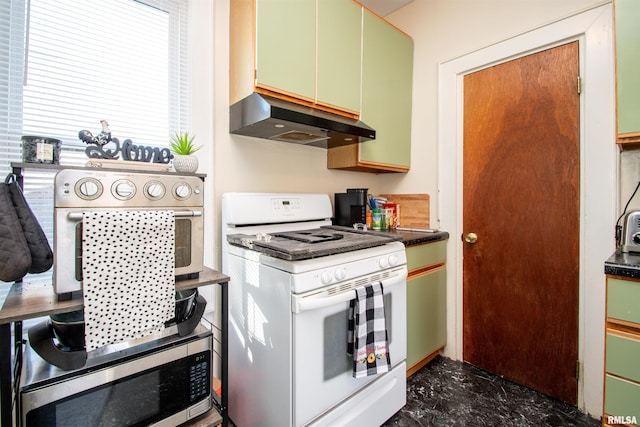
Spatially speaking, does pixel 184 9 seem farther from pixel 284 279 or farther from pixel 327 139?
pixel 284 279

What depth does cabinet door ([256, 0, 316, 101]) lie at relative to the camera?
4.65 feet

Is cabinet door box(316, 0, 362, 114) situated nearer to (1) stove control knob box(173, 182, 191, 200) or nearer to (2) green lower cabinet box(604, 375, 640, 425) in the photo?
(1) stove control knob box(173, 182, 191, 200)

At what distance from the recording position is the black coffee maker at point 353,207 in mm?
2059

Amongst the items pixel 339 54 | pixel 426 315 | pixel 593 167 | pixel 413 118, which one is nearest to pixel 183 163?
pixel 339 54

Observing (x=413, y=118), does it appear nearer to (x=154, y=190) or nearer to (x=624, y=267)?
(x=624, y=267)

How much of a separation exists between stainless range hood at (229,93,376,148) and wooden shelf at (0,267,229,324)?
78cm

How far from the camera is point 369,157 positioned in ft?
6.57

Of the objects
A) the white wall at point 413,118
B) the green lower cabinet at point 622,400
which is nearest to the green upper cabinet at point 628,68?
the white wall at point 413,118

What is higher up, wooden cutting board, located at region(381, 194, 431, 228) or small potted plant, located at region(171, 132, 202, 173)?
small potted plant, located at region(171, 132, 202, 173)

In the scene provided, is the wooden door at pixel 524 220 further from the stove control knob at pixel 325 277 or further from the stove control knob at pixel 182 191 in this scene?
the stove control knob at pixel 182 191

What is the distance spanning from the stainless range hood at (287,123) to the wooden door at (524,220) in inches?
35.0

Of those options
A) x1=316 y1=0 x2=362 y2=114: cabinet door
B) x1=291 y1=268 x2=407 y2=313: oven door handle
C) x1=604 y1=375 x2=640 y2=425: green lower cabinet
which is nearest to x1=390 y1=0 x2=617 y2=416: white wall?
x1=604 y1=375 x2=640 y2=425: green lower cabinet

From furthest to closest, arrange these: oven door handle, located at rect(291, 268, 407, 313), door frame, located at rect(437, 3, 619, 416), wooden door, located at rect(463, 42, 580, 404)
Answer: wooden door, located at rect(463, 42, 580, 404) < door frame, located at rect(437, 3, 619, 416) < oven door handle, located at rect(291, 268, 407, 313)

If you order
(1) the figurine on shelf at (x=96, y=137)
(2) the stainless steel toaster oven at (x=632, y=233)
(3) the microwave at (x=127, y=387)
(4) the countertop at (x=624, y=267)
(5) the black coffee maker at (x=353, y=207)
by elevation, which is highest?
(1) the figurine on shelf at (x=96, y=137)
